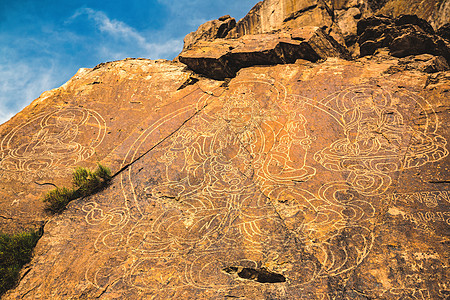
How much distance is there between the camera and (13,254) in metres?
3.77

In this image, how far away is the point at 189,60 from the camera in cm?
696

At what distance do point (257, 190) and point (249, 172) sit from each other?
1.39ft

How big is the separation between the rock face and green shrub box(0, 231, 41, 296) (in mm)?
133

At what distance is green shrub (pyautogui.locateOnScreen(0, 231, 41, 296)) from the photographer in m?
3.56

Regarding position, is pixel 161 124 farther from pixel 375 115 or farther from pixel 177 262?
pixel 375 115

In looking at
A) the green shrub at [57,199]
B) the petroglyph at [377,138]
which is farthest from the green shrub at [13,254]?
the petroglyph at [377,138]

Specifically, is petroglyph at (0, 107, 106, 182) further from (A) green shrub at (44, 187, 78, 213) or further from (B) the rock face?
(A) green shrub at (44, 187, 78, 213)

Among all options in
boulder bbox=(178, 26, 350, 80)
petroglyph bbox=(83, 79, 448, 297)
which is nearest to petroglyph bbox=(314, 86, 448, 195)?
petroglyph bbox=(83, 79, 448, 297)

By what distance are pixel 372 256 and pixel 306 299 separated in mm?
933

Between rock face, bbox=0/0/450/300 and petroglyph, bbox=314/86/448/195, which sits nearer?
rock face, bbox=0/0/450/300

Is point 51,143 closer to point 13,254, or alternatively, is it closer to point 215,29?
point 13,254

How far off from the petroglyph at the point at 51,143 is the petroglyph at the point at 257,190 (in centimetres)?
116

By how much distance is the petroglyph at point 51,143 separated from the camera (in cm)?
510

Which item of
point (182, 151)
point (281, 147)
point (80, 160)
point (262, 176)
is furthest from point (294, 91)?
point (80, 160)
